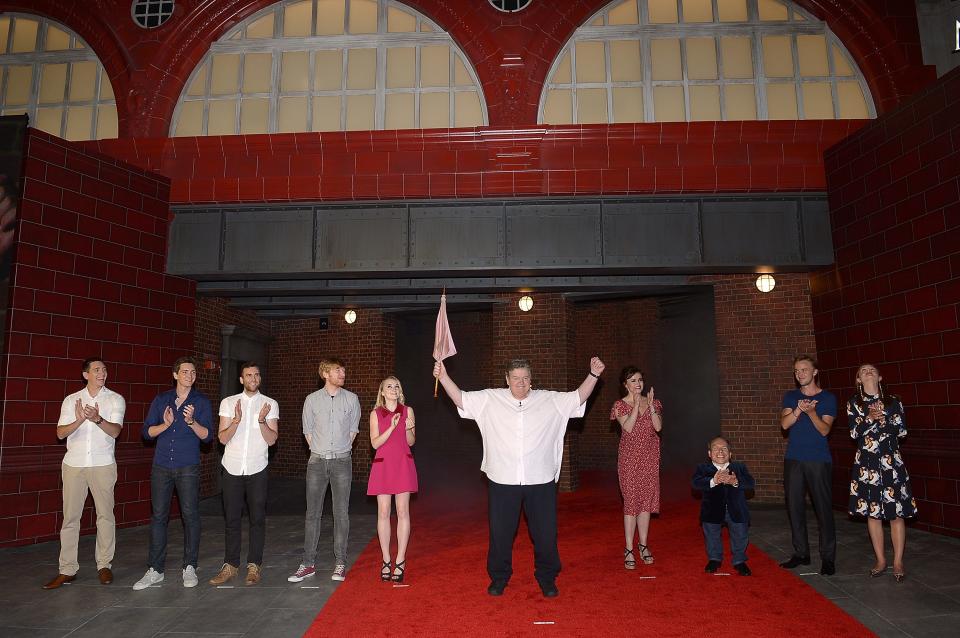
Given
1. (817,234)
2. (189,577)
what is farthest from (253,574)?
(817,234)

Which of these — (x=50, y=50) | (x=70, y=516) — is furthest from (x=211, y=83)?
(x=70, y=516)

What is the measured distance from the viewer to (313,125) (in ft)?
29.6

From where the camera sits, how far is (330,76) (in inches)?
361

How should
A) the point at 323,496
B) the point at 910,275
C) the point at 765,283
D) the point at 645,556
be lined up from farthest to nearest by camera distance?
the point at 765,283
the point at 910,275
the point at 645,556
the point at 323,496

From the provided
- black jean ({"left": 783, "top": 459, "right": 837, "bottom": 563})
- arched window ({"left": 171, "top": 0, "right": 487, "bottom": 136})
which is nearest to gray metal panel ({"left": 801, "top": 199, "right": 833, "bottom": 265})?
black jean ({"left": 783, "top": 459, "right": 837, "bottom": 563})

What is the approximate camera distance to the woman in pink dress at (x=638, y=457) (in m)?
5.36

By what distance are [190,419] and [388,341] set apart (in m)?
7.73

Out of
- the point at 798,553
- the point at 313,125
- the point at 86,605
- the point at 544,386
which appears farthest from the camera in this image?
the point at 544,386

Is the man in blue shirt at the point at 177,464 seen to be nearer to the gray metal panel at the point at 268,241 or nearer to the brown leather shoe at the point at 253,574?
the brown leather shoe at the point at 253,574

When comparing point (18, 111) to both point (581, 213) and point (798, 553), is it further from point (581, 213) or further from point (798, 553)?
point (798, 553)

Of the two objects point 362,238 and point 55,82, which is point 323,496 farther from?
point 55,82

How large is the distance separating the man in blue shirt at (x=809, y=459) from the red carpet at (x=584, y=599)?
0.39 m

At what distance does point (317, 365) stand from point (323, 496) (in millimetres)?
8988

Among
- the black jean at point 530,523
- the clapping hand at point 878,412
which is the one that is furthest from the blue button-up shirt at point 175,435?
the clapping hand at point 878,412
